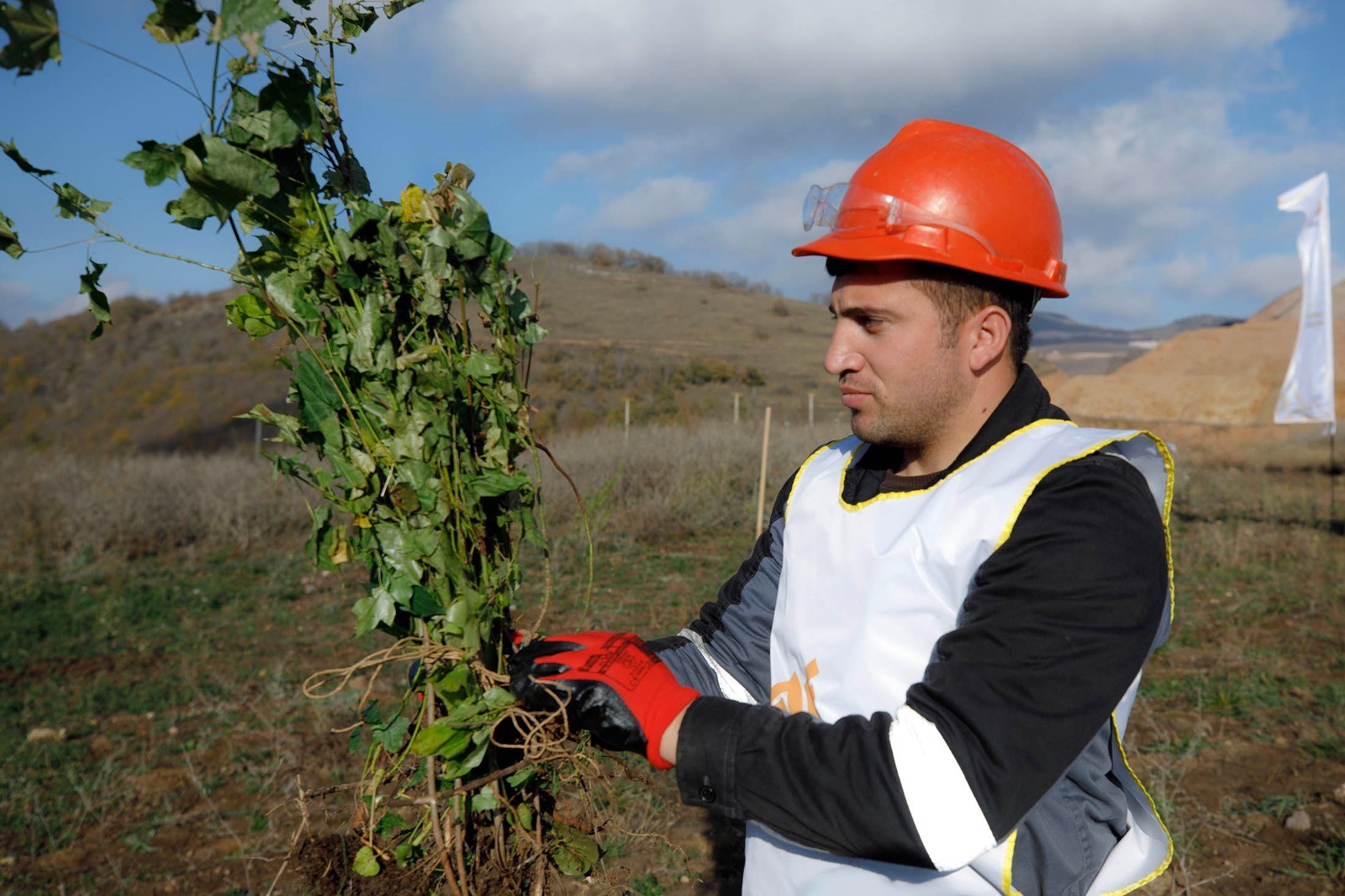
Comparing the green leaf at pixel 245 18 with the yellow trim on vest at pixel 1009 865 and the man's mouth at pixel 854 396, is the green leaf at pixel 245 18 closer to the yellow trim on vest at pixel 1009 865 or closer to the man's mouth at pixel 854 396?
the man's mouth at pixel 854 396

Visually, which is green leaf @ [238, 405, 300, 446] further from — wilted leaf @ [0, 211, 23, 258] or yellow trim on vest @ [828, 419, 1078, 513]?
yellow trim on vest @ [828, 419, 1078, 513]

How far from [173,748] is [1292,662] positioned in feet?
21.7

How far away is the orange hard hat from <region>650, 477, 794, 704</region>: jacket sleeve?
0.56 metres

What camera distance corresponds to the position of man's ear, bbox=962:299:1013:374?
1.56 m

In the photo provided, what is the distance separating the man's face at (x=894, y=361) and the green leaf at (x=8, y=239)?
4.10 ft

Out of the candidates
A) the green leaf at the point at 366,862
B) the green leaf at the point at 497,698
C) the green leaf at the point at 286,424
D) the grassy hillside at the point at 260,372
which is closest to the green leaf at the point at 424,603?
the green leaf at the point at 497,698

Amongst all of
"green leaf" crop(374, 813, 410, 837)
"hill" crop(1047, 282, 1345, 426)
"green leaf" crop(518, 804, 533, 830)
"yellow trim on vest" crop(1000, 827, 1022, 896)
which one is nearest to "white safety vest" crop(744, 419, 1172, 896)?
"yellow trim on vest" crop(1000, 827, 1022, 896)

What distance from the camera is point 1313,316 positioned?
8.95m

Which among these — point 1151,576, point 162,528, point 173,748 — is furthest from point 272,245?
point 162,528

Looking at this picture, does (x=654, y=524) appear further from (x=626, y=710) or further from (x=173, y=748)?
(x=626, y=710)

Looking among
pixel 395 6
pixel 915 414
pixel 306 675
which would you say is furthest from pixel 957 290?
pixel 306 675

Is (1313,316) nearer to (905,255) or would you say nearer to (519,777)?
(905,255)

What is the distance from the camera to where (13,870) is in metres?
3.69

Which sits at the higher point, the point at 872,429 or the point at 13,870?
the point at 872,429
